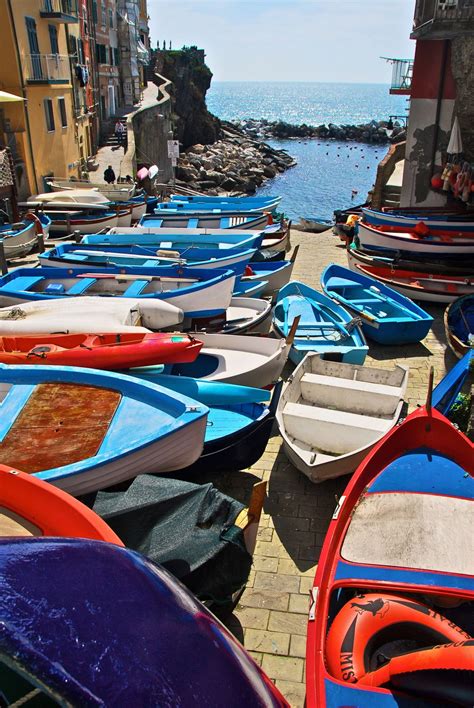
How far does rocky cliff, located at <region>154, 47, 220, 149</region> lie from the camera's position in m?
64.4

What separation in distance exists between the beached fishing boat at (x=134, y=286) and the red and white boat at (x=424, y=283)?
537 centimetres

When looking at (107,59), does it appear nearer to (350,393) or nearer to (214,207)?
(214,207)

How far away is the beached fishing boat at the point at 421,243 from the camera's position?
50.2 feet

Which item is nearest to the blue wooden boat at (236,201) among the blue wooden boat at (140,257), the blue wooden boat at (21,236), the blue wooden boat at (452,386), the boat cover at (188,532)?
the blue wooden boat at (21,236)

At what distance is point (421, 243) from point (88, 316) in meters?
9.96

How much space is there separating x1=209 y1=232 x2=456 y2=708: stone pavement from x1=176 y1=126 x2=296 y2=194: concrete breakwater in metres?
37.5

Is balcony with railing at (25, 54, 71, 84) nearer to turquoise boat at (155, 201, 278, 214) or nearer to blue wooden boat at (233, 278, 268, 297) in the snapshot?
turquoise boat at (155, 201, 278, 214)

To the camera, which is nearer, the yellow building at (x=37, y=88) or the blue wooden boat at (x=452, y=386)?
the blue wooden boat at (x=452, y=386)

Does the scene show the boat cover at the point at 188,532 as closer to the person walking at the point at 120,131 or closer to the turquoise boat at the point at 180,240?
the turquoise boat at the point at 180,240

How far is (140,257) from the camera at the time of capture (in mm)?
12898

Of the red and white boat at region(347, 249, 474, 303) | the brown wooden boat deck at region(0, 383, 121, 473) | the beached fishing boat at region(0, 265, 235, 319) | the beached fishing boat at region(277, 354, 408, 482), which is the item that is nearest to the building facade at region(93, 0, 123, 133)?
the red and white boat at region(347, 249, 474, 303)

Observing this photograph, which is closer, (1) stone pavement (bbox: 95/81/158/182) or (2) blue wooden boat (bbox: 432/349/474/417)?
(2) blue wooden boat (bbox: 432/349/474/417)

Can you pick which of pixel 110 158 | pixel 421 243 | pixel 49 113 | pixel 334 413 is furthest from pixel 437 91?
pixel 110 158

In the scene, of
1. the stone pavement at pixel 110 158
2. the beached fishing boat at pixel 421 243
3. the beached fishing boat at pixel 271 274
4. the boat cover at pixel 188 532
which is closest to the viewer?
the boat cover at pixel 188 532
